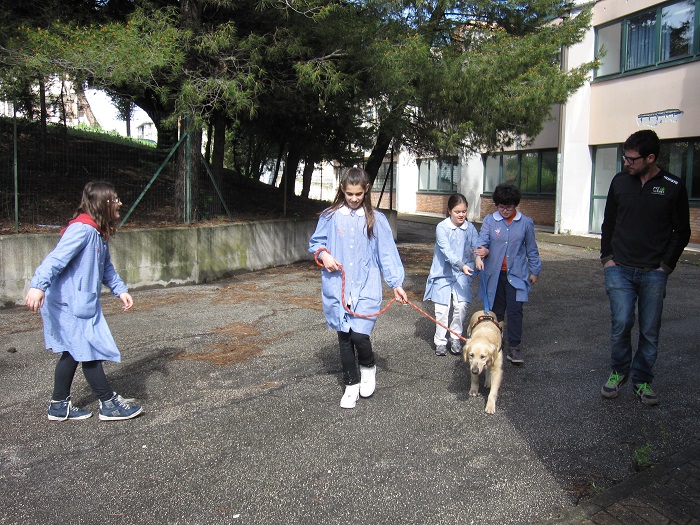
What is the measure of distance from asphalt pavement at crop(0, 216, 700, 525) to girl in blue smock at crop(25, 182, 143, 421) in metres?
0.16

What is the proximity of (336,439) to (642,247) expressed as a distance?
2.55m

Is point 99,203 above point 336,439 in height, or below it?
above

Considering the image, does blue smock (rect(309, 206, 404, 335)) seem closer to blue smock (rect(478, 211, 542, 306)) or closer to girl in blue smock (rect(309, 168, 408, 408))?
girl in blue smock (rect(309, 168, 408, 408))

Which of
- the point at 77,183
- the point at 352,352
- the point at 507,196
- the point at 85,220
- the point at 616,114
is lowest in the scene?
the point at 352,352

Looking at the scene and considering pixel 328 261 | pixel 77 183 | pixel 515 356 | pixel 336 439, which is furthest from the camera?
pixel 77 183

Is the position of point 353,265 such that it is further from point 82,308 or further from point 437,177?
point 437,177

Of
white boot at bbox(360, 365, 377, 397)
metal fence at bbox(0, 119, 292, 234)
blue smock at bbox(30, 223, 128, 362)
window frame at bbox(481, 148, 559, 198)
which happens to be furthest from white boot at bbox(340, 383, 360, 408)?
window frame at bbox(481, 148, 559, 198)

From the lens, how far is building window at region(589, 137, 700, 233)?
15531 mm

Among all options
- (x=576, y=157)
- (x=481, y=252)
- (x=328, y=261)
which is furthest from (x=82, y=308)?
(x=576, y=157)

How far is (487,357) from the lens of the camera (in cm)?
430

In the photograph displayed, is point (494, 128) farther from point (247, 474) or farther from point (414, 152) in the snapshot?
point (247, 474)

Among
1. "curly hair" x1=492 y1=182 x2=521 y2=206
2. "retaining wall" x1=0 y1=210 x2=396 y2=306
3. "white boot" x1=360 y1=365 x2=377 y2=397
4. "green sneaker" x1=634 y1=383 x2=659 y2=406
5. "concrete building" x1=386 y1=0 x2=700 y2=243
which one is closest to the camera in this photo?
"green sneaker" x1=634 y1=383 x2=659 y2=406

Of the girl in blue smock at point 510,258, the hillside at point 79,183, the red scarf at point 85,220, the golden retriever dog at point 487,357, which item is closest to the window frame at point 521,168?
the hillside at point 79,183

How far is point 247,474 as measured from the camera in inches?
137
